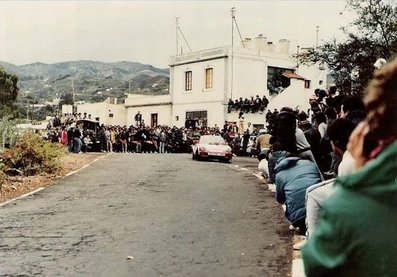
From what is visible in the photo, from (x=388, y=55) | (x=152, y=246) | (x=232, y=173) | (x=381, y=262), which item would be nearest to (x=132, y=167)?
(x=232, y=173)

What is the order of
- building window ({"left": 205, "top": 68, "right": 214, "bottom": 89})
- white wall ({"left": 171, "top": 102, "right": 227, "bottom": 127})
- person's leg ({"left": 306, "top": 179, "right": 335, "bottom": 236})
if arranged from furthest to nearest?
building window ({"left": 205, "top": 68, "right": 214, "bottom": 89})
white wall ({"left": 171, "top": 102, "right": 227, "bottom": 127})
person's leg ({"left": 306, "top": 179, "right": 335, "bottom": 236})

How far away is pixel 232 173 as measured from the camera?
64.0ft

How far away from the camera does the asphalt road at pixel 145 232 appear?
6.75m

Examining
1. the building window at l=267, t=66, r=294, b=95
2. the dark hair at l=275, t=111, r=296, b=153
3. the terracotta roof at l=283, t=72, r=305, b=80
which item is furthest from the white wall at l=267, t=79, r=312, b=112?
the dark hair at l=275, t=111, r=296, b=153

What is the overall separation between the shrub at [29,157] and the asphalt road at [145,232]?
11.7 ft

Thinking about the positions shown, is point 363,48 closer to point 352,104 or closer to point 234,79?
point 352,104

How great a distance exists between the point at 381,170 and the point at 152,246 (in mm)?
6347

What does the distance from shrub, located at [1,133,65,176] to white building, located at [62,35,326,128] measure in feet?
80.0

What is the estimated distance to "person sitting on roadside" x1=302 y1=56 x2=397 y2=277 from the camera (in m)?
1.64

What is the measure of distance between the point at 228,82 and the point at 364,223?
141 feet

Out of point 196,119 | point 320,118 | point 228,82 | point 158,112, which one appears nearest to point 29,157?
point 320,118

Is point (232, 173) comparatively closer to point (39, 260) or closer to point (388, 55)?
point (388, 55)

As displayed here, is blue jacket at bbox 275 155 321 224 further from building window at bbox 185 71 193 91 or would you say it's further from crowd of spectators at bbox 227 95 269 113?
building window at bbox 185 71 193 91

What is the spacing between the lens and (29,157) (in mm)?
18594
